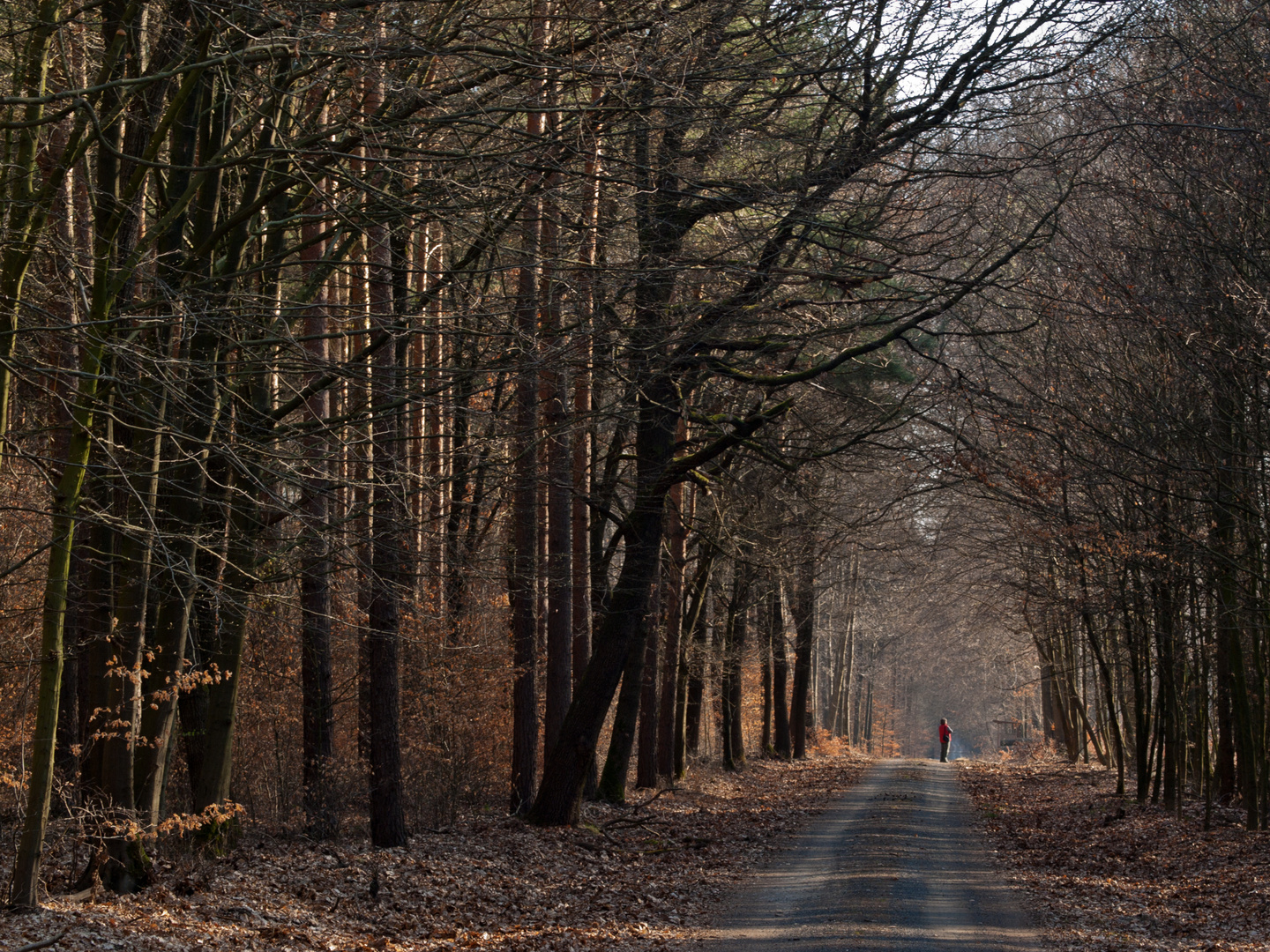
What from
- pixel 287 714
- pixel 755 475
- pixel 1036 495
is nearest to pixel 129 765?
pixel 287 714

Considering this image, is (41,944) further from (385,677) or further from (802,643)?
(802,643)

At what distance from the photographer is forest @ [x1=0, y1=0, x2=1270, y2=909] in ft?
23.3

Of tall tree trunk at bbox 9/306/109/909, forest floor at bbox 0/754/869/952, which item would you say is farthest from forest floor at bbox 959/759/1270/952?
tall tree trunk at bbox 9/306/109/909

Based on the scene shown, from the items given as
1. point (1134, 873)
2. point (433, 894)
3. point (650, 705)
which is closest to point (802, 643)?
point (650, 705)

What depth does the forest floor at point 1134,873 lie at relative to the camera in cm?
861

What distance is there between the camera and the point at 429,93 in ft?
22.6

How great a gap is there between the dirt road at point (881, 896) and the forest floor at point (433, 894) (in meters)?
0.55

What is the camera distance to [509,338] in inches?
332

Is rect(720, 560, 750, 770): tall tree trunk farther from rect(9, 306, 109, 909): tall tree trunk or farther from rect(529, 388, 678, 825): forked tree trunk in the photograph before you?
rect(9, 306, 109, 909): tall tree trunk

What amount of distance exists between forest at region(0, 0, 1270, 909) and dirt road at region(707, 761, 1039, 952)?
10.9 feet

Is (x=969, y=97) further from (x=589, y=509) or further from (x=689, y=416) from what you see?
(x=589, y=509)

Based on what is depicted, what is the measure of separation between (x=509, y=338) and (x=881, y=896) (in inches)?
260

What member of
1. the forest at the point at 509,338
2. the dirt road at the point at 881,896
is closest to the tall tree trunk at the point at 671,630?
the forest at the point at 509,338

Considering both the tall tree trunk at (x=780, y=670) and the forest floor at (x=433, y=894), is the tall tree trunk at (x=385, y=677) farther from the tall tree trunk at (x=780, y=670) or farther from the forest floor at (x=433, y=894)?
the tall tree trunk at (x=780, y=670)
